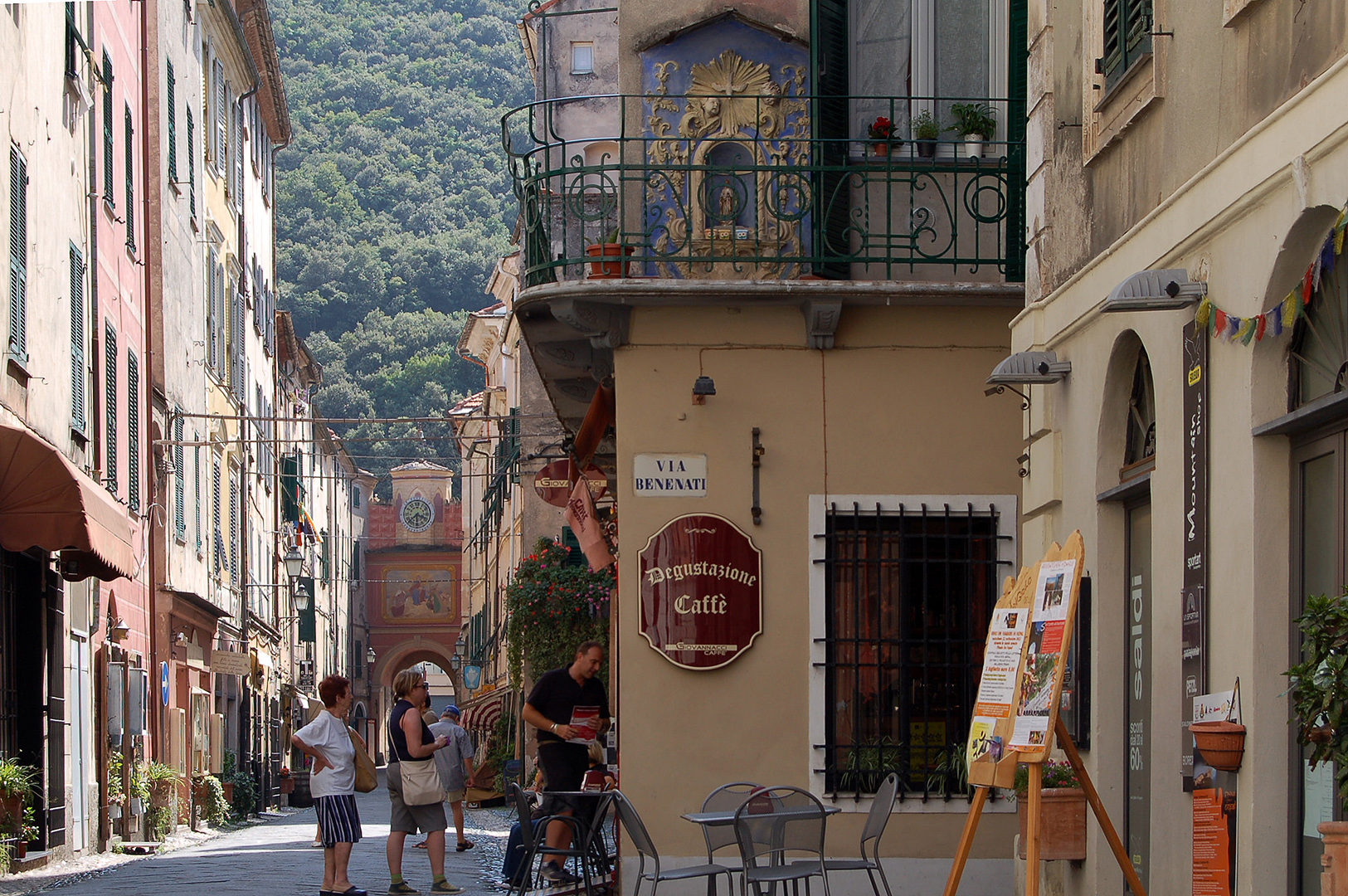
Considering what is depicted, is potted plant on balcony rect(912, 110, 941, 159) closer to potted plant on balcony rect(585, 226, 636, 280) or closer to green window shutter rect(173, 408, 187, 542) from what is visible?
potted plant on balcony rect(585, 226, 636, 280)

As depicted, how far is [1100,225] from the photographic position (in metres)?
9.00

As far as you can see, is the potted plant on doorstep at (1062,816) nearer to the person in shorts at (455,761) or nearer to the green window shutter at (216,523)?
the person in shorts at (455,761)

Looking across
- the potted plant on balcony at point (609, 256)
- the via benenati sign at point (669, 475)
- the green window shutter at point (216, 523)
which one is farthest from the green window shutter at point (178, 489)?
the via benenati sign at point (669, 475)

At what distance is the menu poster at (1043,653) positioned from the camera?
295 inches

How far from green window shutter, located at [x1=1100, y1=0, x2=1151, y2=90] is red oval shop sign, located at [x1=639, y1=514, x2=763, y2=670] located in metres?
4.28

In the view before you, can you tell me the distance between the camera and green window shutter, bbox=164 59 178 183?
80.5 ft

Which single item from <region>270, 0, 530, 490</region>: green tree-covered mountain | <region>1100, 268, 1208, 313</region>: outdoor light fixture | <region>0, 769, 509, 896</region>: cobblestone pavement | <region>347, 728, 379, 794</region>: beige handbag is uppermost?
<region>270, 0, 530, 490</region>: green tree-covered mountain

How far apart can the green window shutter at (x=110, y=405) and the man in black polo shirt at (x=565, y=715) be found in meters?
8.08

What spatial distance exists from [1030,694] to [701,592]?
14.3ft

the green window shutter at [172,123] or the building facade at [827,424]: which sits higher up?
the green window shutter at [172,123]

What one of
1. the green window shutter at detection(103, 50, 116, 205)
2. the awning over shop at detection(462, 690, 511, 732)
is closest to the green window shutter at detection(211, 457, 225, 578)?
the awning over shop at detection(462, 690, 511, 732)

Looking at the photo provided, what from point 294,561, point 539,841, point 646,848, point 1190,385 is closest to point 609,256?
point 539,841

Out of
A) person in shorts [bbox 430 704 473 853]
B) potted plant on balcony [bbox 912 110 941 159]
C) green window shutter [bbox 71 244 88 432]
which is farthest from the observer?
person in shorts [bbox 430 704 473 853]

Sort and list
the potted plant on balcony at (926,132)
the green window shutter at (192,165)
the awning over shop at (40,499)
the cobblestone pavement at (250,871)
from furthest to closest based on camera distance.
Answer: the green window shutter at (192,165), the cobblestone pavement at (250,871), the awning over shop at (40,499), the potted plant on balcony at (926,132)
